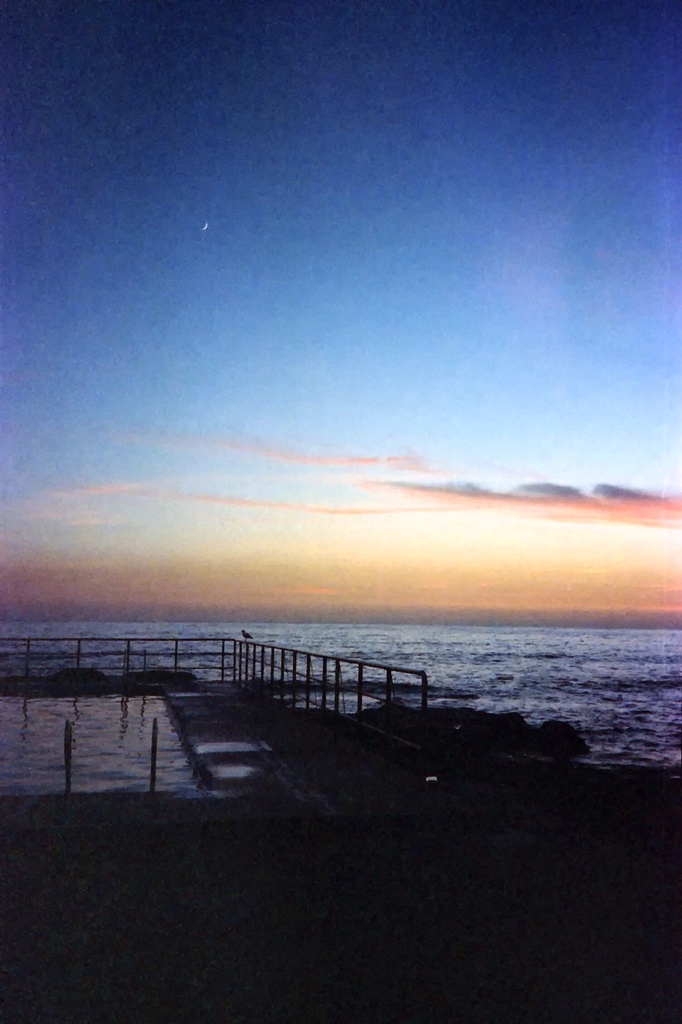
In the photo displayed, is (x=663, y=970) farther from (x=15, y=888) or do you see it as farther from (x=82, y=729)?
(x=82, y=729)

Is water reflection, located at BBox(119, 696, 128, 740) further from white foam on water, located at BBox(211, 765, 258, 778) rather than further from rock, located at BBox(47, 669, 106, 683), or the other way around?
rock, located at BBox(47, 669, 106, 683)

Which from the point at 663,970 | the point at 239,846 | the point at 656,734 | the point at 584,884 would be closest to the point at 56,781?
the point at 239,846

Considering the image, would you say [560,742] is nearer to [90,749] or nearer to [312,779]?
[90,749]

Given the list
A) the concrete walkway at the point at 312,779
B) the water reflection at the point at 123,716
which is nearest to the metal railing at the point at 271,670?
the concrete walkway at the point at 312,779

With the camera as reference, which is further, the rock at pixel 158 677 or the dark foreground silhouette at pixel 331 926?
the rock at pixel 158 677

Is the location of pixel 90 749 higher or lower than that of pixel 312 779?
lower

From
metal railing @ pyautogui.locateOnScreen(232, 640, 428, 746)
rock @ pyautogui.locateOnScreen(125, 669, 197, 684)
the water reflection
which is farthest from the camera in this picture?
rock @ pyautogui.locateOnScreen(125, 669, 197, 684)

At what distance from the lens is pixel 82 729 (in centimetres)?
1426

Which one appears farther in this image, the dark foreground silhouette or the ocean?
the ocean

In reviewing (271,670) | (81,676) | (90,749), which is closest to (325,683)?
(90,749)

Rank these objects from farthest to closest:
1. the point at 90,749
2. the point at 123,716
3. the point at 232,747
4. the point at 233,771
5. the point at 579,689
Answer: the point at 579,689
the point at 123,716
the point at 90,749
the point at 232,747
the point at 233,771

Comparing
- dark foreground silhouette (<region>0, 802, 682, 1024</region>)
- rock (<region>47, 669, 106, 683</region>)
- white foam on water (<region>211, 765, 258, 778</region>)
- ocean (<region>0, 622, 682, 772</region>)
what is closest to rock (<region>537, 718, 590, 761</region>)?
ocean (<region>0, 622, 682, 772</region>)

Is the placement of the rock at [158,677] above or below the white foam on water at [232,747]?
below

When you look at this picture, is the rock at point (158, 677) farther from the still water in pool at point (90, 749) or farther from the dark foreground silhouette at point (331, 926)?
the dark foreground silhouette at point (331, 926)
